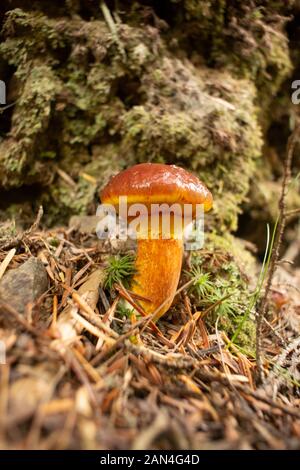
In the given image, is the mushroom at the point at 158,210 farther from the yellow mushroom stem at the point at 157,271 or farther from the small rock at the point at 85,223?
the small rock at the point at 85,223

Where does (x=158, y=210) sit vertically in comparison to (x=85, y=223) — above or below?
above

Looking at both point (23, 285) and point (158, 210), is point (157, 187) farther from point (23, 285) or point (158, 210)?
point (23, 285)

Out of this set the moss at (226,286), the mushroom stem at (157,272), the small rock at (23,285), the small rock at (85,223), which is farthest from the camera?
the small rock at (85,223)

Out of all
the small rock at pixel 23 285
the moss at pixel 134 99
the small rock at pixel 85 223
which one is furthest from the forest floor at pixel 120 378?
the moss at pixel 134 99

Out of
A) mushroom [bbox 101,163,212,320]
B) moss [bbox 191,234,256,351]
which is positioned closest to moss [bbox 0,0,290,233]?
moss [bbox 191,234,256,351]

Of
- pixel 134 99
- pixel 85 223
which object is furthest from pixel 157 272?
pixel 134 99

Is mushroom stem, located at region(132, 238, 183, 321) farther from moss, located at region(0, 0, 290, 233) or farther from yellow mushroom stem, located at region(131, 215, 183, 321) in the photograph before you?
moss, located at region(0, 0, 290, 233)

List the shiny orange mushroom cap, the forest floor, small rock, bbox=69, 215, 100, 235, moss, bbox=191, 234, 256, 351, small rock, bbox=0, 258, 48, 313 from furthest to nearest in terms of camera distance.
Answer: small rock, bbox=69, 215, 100, 235, moss, bbox=191, 234, 256, 351, the shiny orange mushroom cap, small rock, bbox=0, 258, 48, 313, the forest floor
